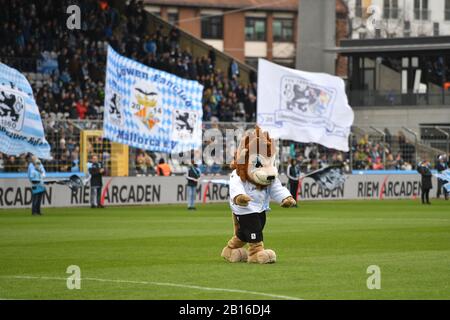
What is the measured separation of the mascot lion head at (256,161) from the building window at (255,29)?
8587 centimetres

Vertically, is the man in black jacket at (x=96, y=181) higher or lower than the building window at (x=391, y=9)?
lower

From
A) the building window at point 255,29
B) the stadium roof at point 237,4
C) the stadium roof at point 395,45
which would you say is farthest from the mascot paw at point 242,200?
the building window at point 255,29

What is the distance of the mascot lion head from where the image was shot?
17828 mm

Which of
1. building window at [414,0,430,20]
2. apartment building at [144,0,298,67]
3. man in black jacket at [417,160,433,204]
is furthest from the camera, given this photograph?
apartment building at [144,0,298,67]

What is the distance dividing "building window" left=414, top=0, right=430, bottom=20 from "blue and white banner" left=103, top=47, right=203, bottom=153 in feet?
192

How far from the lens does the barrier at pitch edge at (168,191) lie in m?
39.7

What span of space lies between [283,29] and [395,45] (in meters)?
34.7

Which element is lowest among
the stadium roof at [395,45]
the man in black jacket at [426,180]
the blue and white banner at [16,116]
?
the man in black jacket at [426,180]

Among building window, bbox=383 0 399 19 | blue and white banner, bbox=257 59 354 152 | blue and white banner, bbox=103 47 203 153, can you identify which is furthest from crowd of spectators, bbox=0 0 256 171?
building window, bbox=383 0 399 19

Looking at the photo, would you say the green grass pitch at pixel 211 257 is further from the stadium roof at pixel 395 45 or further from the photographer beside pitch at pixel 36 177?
the stadium roof at pixel 395 45

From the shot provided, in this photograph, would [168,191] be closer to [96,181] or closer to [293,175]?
[96,181]

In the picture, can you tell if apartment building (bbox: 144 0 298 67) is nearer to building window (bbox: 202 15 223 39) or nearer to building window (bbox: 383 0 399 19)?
building window (bbox: 202 15 223 39)

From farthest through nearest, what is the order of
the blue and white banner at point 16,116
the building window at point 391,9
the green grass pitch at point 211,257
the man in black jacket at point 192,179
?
the building window at point 391,9 → the man in black jacket at point 192,179 → the blue and white banner at point 16,116 → the green grass pitch at point 211,257

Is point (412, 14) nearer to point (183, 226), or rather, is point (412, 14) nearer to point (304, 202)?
point (304, 202)
